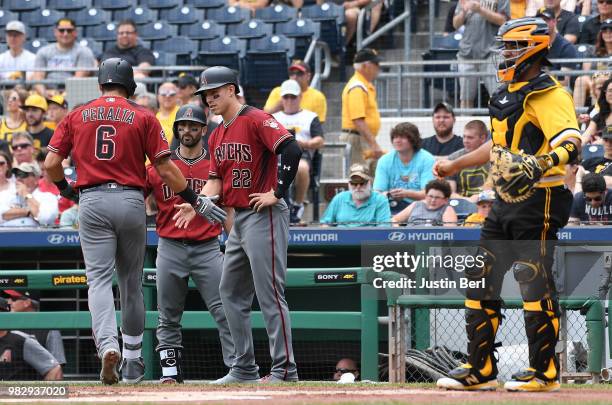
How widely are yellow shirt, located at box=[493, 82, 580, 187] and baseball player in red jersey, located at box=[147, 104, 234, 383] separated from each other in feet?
9.05

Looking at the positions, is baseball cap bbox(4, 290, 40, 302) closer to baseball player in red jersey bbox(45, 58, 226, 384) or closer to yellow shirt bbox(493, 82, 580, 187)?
baseball player in red jersey bbox(45, 58, 226, 384)

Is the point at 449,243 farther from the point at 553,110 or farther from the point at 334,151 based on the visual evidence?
the point at 334,151

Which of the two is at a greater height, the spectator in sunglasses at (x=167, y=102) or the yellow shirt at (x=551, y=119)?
the spectator in sunglasses at (x=167, y=102)

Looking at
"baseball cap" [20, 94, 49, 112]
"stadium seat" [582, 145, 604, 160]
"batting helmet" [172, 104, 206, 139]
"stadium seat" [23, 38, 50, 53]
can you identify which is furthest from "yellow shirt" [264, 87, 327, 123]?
"batting helmet" [172, 104, 206, 139]

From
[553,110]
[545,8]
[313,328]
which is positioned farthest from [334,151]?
[553,110]

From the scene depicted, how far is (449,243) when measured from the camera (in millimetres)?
9680

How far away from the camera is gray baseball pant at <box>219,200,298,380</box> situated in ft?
25.0

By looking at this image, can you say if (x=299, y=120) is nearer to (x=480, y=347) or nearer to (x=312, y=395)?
(x=480, y=347)

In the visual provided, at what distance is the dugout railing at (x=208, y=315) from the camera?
8.78 meters

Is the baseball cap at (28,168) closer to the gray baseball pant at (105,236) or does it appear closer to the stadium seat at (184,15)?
the gray baseball pant at (105,236)

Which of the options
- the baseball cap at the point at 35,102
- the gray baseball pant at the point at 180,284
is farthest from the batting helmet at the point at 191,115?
the baseball cap at the point at 35,102

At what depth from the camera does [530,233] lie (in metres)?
6.43

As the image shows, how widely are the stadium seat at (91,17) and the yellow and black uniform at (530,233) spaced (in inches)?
446

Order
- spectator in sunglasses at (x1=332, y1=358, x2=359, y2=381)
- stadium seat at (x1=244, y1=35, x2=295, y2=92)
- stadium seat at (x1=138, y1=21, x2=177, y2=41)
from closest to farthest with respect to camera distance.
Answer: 1. spectator in sunglasses at (x1=332, y1=358, x2=359, y2=381)
2. stadium seat at (x1=244, y1=35, x2=295, y2=92)
3. stadium seat at (x1=138, y1=21, x2=177, y2=41)
